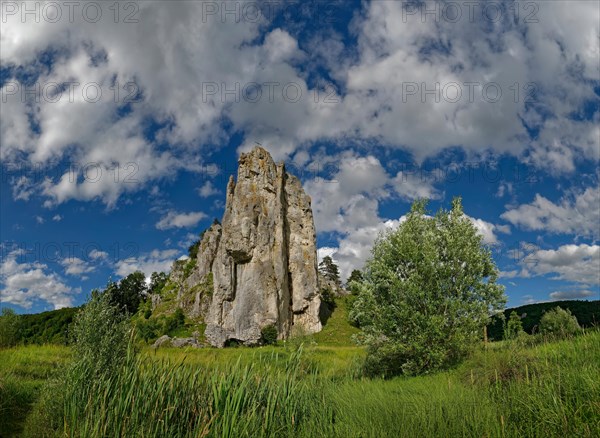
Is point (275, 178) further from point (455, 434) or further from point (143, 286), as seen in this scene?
point (455, 434)

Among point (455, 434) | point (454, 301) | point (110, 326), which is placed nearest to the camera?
point (455, 434)

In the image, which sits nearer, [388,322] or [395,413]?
[395,413]

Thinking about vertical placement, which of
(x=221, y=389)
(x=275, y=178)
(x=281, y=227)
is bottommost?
(x=221, y=389)

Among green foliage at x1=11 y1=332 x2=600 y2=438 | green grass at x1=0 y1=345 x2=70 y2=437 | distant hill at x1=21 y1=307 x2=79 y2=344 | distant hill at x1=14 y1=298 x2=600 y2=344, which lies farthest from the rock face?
green foliage at x1=11 y1=332 x2=600 y2=438

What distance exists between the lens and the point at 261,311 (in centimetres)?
6644

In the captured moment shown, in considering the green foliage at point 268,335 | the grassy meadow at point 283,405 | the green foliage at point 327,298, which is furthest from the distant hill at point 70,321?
the grassy meadow at point 283,405

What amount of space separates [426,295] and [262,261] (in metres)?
53.6

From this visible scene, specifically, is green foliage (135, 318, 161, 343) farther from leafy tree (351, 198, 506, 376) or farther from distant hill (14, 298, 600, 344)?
leafy tree (351, 198, 506, 376)

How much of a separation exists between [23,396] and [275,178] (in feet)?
220

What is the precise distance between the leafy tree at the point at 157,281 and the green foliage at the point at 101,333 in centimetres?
10603

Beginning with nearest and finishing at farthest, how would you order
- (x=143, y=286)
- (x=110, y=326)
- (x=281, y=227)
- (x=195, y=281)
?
1. (x=110, y=326)
2. (x=281, y=227)
3. (x=195, y=281)
4. (x=143, y=286)

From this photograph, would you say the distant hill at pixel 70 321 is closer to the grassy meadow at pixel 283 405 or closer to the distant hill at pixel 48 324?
the distant hill at pixel 48 324

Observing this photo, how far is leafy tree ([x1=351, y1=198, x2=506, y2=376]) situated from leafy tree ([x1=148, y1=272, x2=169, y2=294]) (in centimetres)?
10423

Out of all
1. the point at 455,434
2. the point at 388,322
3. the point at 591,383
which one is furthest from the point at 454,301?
the point at 455,434
